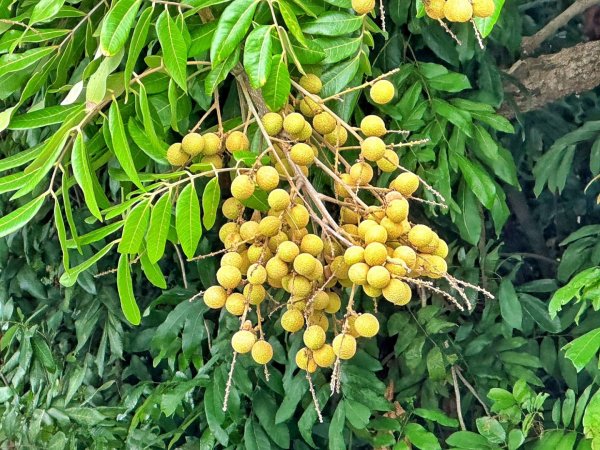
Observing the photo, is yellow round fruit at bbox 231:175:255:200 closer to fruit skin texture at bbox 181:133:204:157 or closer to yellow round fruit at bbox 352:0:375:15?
fruit skin texture at bbox 181:133:204:157

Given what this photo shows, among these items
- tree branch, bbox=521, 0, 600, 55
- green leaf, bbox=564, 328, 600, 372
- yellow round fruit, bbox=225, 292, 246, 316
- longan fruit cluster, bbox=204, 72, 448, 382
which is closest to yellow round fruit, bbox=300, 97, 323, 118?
longan fruit cluster, bbox=204, 72, 448, 382

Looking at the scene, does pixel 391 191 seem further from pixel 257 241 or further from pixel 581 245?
pixel 581 245

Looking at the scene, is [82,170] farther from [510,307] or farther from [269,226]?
[510,307]

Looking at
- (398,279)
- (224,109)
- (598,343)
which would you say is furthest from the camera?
(224,109)

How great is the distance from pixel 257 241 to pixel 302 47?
0.74ft

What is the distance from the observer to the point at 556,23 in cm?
145

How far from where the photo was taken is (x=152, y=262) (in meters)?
0.88

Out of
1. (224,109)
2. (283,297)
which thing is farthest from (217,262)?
(224,109)

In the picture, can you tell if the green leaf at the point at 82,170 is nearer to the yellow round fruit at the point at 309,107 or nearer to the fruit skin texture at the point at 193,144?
the fruit skin texture at the point at 193,144

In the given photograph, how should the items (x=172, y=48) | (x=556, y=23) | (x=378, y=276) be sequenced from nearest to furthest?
(x=378, y=276) → (x=172, y=48) → (x=556, y=23)

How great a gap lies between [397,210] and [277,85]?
181 millimetres

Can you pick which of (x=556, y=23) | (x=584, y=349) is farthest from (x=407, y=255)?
(x=556, y=23)

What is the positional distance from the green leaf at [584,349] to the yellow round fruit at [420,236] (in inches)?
11.9

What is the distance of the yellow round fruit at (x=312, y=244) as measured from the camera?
79 cm
